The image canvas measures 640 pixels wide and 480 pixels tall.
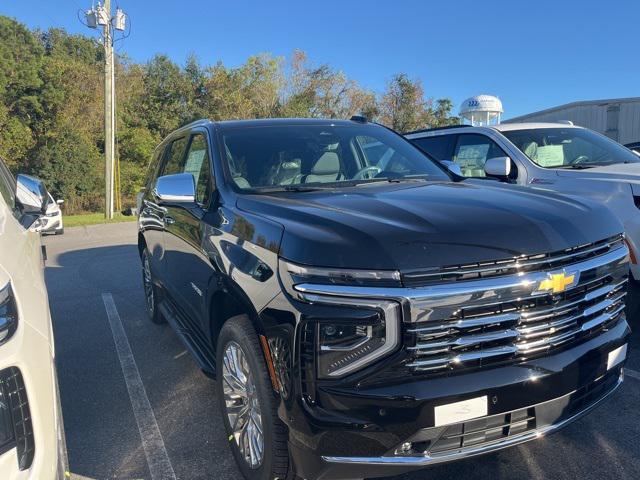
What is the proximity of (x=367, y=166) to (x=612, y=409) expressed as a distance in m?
2.22

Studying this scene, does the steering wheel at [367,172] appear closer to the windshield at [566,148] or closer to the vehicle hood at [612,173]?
the vehicle hood at [612,173]

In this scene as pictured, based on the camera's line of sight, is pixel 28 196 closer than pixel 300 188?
No

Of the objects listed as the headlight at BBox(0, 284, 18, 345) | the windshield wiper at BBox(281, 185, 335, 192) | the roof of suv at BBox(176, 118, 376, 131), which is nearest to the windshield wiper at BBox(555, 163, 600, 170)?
the roof of suv at BBox(176, 118, 376, 131)

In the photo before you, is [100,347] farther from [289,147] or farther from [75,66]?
[75,66]

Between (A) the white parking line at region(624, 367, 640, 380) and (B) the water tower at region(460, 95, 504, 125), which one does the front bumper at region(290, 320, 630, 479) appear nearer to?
(A) the white parking line at region(624, 367, 640, 380)

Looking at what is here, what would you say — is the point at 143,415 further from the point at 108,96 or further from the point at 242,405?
the point at 108,96

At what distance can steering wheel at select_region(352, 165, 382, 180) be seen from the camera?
3.65 m

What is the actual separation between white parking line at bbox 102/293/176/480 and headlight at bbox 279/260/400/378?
1.38 meters

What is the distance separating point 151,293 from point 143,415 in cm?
210

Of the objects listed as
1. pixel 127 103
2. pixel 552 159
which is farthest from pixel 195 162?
pixel 127 103

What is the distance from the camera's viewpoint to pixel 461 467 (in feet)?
9.24

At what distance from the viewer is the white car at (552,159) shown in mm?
4603

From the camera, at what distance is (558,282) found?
7.41ft

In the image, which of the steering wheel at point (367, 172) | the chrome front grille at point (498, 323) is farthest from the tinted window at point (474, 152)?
the chrome front grille at point (498, 323)
